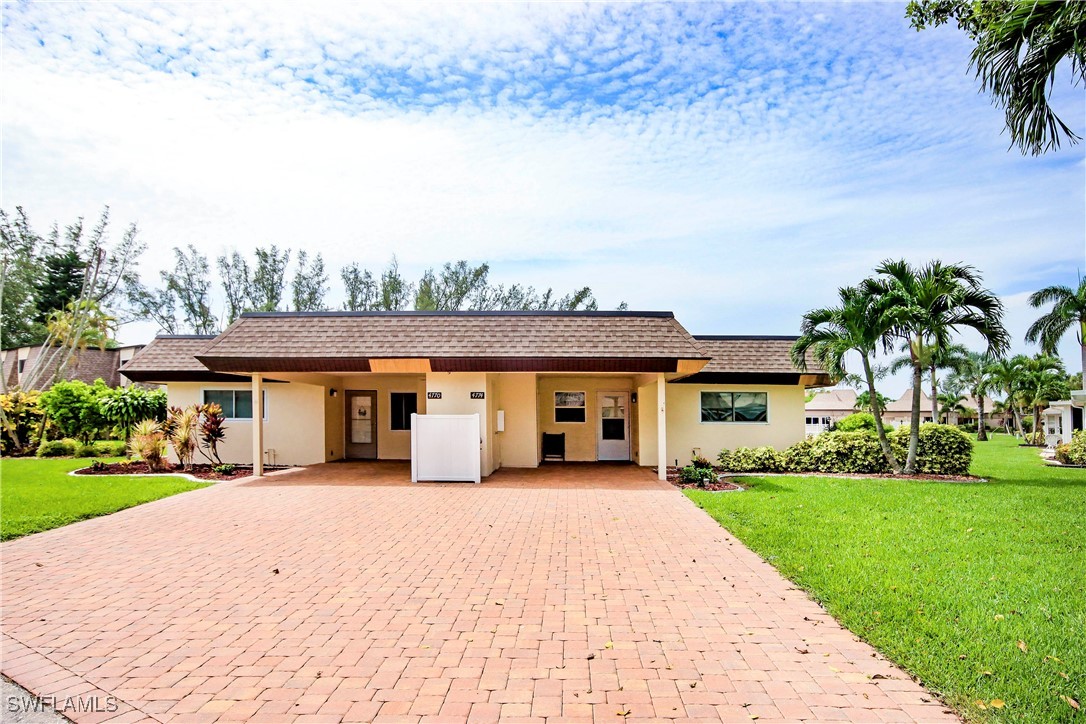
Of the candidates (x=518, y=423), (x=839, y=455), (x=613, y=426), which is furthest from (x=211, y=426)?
(x=839, y=455)

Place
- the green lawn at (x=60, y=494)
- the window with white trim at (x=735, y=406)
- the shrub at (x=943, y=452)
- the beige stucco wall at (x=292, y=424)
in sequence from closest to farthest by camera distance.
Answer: the green lawn at (x=60, y=494), the shrub at (x=943, y=452), the beige stucco wall at (x=292, y=424), the window with white trim at (x=735, y=406)

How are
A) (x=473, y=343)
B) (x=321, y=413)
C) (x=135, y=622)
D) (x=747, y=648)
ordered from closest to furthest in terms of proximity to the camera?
(x=747, y=648) → (x=135, y=622) → (x=473, y=343) → (x=321, y=413)

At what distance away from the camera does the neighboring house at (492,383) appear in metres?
14.1

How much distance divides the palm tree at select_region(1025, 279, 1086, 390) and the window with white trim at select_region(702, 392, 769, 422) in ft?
57.6

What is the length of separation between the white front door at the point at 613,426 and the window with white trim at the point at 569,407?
518 mm

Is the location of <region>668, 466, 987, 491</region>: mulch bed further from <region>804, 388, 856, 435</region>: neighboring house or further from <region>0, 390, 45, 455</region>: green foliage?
<region>804, 388, 856, 435</region>: neighboring house

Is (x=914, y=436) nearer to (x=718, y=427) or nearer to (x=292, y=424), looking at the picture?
(x=718, y=427)

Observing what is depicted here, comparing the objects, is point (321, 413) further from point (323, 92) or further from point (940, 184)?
point (940, 184)

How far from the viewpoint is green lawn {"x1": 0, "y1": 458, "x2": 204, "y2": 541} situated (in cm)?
953

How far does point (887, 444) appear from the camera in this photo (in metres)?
15.8

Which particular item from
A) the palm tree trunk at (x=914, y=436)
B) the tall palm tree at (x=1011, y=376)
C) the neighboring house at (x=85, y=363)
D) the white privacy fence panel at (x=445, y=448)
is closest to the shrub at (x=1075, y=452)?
the palm tree trunk at (x=914, y=436)

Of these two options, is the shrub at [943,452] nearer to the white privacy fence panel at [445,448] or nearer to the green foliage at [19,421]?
the white privacy fence panel at [445,448]

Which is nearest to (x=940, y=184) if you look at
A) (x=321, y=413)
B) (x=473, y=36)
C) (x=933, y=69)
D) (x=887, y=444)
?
(x=933, y=69)

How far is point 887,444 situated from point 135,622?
1665cm
